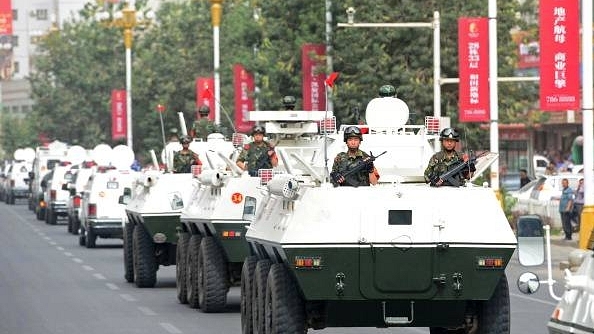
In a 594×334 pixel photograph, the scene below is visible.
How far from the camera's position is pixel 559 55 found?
36.1m

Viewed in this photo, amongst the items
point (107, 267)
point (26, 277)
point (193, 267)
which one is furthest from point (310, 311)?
point (107, 267)

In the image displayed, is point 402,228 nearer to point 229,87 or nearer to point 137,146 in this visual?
point 229,87

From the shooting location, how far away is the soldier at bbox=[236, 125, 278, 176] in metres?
24.3

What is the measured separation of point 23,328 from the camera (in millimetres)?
22328

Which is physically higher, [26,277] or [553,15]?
[553,15]

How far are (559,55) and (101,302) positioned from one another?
12.4 meters

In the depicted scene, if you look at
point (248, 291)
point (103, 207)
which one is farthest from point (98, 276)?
point (248, 291)

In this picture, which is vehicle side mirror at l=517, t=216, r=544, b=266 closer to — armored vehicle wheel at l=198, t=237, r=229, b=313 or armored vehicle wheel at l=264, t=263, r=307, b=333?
armored vehicle wheel at l=264, t=263, r=307, b=333

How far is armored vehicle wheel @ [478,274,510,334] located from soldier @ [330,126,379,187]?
1.41 m

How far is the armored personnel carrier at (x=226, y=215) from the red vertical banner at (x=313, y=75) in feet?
101

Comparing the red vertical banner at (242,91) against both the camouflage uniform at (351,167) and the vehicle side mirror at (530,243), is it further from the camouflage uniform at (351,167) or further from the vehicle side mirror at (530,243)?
the vehicle side mirror at (530,243)

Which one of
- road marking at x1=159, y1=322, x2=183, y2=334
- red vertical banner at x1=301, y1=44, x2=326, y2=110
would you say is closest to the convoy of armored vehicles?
road marking at x1=159, y1=322, x2=183, y2=334

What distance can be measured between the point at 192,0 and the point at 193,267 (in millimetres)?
67563

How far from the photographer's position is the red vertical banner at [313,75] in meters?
56.1
